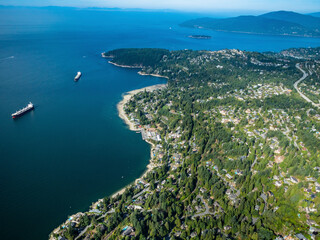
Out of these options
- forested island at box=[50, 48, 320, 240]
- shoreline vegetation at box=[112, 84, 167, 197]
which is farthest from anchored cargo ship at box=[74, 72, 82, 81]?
forested island at box=[50, 48, 320, 240]

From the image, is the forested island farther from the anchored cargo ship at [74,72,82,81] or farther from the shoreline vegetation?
the anchored cargo ship at [74,72,82,81]

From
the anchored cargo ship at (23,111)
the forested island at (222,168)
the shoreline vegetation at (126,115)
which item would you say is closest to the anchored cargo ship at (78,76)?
the shoreline vegetation at (126,115)

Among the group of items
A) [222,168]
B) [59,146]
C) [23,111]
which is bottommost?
[59,146]

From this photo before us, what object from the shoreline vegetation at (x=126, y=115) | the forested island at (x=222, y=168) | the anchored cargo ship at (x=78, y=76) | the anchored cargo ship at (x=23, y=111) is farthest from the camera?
the anchored cargo ship at (x=78, y=76)

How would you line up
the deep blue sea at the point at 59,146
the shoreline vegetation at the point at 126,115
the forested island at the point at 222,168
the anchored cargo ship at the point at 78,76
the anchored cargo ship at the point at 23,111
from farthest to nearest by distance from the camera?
1. the anchored cargo ship at the point at 78,76
2. the anchored cargo ship at the point at 23,111
3. the shoreline vegetation at the point at 126,115
4. the deep blue sea at the point at 59,146
5. the forested island at the point at 222,168

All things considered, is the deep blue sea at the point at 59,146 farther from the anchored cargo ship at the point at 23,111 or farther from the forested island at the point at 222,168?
the forested island at the point at 222,168

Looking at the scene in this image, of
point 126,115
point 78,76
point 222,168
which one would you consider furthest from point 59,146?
point 78,76

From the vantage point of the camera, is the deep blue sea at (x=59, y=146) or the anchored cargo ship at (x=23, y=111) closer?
the deep blue sea at (x=59, y=146)

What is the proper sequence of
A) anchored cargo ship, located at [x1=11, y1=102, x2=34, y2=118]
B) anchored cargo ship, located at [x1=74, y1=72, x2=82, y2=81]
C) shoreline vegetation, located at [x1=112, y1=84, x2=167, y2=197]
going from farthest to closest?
anchored cargo ship, located at [x1=74, y1=72, x2=82, y2=81] < anchored cargo ship, located at [x1=11, y1=102, x2=34, y2=118] < shoreline vegetation, located at [x1=112, y1=84, x2=167, y2=197]

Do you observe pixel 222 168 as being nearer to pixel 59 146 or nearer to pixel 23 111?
pixel 59 146
